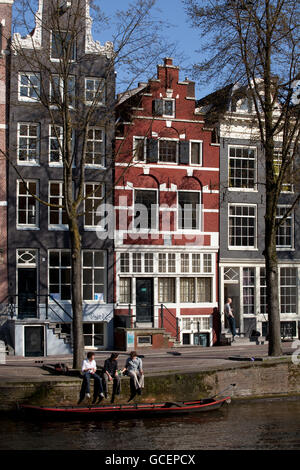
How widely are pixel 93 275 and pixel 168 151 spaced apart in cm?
686

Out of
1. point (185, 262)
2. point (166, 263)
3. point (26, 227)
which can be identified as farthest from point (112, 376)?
point (185, 262)

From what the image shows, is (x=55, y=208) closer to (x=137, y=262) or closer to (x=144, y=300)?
(x=137, y=262)

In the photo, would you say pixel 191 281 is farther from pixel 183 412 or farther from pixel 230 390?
pixel 183 412

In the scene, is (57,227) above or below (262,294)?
above

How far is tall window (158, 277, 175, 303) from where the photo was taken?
3231cm

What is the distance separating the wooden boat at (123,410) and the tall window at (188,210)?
12347mm

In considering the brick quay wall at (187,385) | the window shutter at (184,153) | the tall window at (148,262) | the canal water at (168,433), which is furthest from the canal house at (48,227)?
the canal water at (168,433)

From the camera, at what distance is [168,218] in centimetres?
3244

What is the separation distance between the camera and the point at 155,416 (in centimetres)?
2130

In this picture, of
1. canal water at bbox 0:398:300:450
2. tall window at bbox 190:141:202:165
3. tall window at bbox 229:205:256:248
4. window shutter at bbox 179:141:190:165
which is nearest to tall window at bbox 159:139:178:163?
window shutter at bbox 179:141:190:165

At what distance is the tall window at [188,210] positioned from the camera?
32.9 metres

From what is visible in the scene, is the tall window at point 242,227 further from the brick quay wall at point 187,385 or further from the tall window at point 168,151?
the brick quay wall at point 187,385

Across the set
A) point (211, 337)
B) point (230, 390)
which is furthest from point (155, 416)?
point (211, 337)

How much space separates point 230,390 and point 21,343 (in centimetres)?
959
